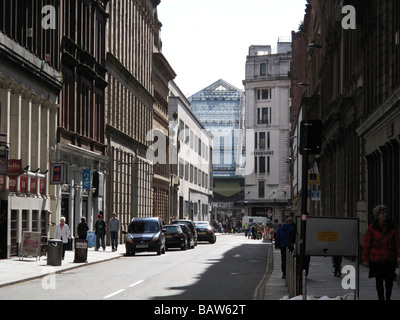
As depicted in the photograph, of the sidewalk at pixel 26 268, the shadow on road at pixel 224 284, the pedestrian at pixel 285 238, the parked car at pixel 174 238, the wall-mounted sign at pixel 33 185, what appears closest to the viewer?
the shadow on road at pixel 224 284

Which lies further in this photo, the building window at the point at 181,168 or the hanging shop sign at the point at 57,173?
the building window at the point at 181,168

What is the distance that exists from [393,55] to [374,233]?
38.3 ft

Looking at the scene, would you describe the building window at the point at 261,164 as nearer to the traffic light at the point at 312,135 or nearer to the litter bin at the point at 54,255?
the litter bin at the point at 54,255

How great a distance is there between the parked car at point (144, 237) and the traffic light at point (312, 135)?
28.1 metres

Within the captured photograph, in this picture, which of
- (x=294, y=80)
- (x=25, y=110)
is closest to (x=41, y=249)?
(x=25, y=110)

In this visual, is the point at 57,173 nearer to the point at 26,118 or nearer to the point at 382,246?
the point at 26,118

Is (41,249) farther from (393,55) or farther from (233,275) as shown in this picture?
(393,55)

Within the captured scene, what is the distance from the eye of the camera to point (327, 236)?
15.9 metres

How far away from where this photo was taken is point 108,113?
194 ft

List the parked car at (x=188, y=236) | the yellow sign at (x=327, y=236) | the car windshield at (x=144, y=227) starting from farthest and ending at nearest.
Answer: the parked car at (x=188, y=236), the car windshield at (x=144, y=227), the yellow sign at (x=327, y=236)

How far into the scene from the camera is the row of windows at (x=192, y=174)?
110 m

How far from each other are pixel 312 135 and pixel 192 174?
109 meters

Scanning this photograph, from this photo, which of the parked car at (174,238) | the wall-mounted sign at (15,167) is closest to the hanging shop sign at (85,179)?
the parked car at (174,238)

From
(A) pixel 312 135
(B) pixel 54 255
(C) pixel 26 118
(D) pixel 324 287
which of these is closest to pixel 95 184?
(C) pixel 26 118
